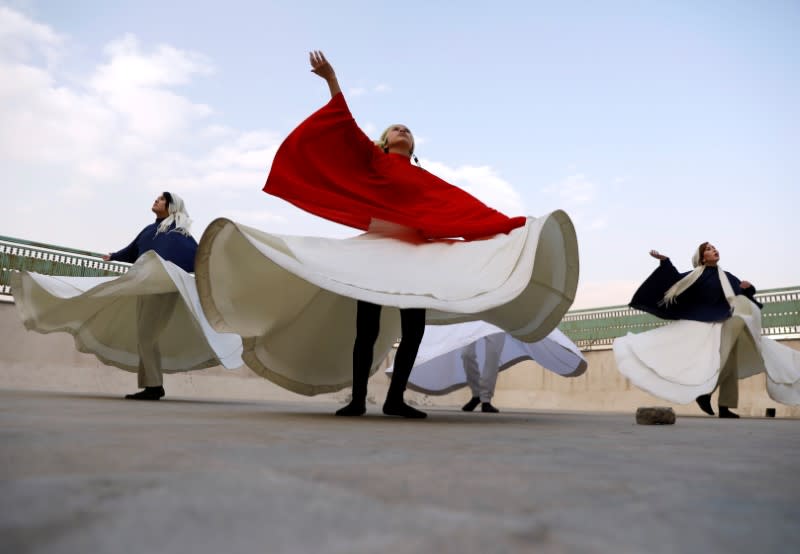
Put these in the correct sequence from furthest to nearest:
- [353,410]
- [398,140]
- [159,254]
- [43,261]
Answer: [43,261]
[159,254]
[398,140]
[353,410]

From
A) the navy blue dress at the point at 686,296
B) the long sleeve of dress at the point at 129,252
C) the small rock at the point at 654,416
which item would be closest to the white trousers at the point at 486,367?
the navy blue dress at the point at 686,296

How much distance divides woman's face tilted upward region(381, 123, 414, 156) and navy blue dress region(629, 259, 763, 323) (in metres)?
3.99

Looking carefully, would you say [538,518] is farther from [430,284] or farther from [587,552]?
[430,284]

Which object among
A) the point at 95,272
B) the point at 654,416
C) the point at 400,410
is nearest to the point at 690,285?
Answer: the point at 654,416

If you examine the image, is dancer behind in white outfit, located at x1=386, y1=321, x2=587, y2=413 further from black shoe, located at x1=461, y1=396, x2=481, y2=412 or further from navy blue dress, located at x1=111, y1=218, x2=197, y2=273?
navy blue dress, located at x1=111, y1=218, x2=197, y2=273

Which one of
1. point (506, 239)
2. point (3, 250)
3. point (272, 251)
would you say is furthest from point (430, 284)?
point (3, 250)

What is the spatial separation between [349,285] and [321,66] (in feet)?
4.22

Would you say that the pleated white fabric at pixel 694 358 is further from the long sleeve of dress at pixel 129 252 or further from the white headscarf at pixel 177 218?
the long sleeve of dress at pixel 129 252

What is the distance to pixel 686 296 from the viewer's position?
23.7 ft

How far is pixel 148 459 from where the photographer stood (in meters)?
1.22

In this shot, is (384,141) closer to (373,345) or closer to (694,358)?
(373,345)

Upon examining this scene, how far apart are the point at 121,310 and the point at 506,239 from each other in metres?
4.32

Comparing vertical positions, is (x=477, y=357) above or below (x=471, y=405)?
above

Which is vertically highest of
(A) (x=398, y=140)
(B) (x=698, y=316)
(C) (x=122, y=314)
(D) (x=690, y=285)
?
(A) (x=398, y=140)
